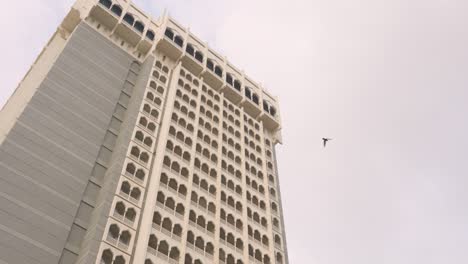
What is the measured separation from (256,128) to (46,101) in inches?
1071

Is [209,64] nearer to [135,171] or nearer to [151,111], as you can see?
[151,111]

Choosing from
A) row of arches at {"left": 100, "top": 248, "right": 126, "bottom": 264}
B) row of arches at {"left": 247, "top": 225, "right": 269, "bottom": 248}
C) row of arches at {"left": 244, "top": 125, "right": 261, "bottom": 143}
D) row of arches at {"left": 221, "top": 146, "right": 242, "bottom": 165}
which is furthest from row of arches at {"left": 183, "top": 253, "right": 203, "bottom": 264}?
row of arches at {"left": 244, "top": 125, "right": 261, "bottom": 143}

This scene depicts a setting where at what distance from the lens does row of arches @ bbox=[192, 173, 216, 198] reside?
4231 centimetres

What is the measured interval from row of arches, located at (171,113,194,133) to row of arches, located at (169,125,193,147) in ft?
4.28

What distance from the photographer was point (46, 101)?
125 feet

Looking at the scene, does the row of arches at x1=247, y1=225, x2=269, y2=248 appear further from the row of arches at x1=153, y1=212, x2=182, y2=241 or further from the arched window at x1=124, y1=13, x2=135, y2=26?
the arched window at x1=124, y1=13, x2=135, y2=26

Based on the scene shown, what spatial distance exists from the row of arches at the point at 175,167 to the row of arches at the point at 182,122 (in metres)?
5.85

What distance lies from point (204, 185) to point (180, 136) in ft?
17.9

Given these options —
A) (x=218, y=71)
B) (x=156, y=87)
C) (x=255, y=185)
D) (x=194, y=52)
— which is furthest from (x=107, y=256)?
(x=218, y=71)

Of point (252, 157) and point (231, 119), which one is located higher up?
point (231, 119)

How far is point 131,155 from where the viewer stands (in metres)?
39.1

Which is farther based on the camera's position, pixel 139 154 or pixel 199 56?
pixel 199 56

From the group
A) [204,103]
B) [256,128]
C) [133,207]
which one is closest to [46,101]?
[133,207]

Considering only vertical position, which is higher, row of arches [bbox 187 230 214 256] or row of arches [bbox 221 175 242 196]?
row of arches [bbox 221 175 242 196]
